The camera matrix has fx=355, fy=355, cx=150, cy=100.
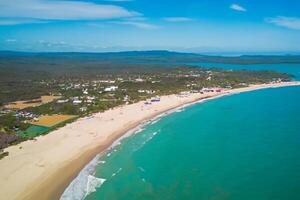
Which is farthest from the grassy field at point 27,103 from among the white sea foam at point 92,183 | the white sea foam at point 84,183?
the white sea foam at point 92,183

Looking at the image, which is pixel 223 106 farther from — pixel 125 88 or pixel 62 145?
pixel 62 145

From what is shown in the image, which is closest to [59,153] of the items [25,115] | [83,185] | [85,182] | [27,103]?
[85,182]

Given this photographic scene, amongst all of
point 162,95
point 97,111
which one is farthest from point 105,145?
point 162,95

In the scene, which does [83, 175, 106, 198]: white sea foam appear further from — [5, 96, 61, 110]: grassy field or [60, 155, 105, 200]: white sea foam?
[5, 96, 61, 110]: grassy field

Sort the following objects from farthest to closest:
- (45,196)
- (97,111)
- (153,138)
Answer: (97,111) → (153,138) → (45,196)

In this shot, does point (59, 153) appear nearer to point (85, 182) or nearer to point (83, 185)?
point (85, 182)

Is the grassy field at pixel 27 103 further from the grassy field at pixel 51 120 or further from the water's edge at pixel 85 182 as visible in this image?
the water's edge at pixel 85 182
